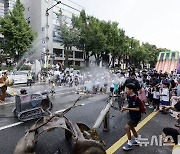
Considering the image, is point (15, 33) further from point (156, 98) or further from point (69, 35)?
point (156, 98)

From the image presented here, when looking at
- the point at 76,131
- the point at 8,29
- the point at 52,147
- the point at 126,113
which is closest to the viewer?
the point at 76,131

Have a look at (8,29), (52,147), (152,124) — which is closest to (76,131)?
(52,147)

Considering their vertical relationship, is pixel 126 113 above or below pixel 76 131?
below

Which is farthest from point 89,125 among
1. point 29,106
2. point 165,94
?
point 165,94

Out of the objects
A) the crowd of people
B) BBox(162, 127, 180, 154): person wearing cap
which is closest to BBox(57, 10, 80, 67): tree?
the crowd of people

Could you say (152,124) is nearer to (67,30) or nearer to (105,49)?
(67,30)

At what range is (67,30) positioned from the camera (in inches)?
1617

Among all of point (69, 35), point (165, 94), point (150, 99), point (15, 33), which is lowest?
Answer: point (150, 99)

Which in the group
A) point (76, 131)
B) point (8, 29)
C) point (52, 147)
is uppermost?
point (8, 29)

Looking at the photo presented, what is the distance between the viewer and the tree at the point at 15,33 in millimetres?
31525

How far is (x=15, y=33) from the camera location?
31.7 metres

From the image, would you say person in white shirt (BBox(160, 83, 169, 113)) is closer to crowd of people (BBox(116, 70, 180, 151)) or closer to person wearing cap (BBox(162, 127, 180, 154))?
crowd of people (BBox(116, 70, 180, 151))

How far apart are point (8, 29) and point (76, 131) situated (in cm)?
3008

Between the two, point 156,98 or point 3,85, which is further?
point 3,85
